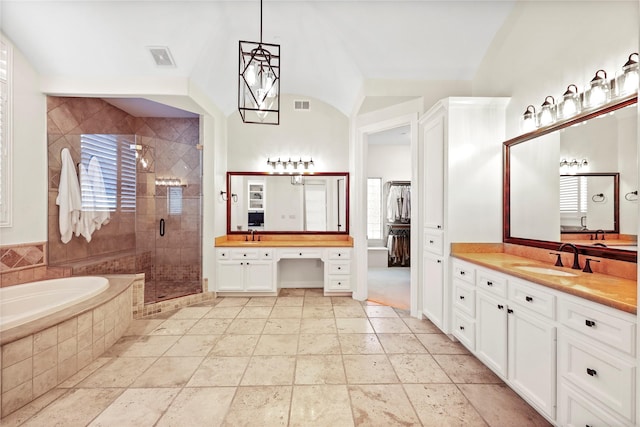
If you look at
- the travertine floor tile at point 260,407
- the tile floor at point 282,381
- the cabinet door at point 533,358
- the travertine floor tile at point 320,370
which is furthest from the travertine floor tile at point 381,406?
the cabinet door at point 533,358

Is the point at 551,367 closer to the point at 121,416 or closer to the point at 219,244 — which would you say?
the point at 121,416

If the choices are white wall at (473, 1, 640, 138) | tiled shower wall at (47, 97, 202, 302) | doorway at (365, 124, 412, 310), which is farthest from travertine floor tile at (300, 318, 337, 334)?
doorway at (365, 124, 412, 310)

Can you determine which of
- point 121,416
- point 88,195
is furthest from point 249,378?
point 88,195

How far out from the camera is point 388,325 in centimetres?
305

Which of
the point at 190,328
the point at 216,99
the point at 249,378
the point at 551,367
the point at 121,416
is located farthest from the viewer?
the point at 216,99

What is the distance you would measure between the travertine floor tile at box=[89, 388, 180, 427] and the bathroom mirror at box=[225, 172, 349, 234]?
8.95 ft

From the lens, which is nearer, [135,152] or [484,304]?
[484,304]

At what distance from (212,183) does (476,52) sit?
3.67 metres

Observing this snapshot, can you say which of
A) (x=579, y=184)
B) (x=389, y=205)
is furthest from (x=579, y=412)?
(x=389, y=205)

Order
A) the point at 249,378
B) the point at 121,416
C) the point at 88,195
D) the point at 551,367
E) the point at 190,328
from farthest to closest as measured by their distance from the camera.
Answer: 1. the point at 88,195
2. the point at 190,328
3. the point at 249,378
4. the point at 121,416
5. the point at 551,367

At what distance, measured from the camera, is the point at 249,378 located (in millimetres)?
2068

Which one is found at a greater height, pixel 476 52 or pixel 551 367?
pixel 476 52

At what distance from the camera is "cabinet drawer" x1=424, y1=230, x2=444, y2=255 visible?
279 centimetres

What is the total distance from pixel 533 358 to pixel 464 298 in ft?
2.55
